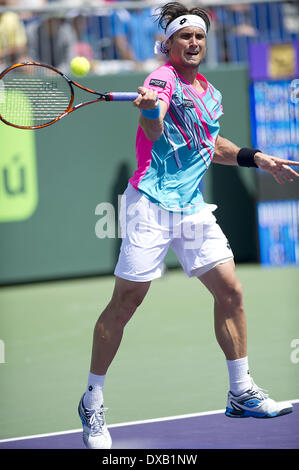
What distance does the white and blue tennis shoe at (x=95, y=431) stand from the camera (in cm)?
410

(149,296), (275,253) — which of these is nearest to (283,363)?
(149,296)

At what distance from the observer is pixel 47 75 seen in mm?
8531

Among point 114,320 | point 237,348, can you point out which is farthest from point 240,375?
point 114,320

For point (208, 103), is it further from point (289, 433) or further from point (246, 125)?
point (246, 125)

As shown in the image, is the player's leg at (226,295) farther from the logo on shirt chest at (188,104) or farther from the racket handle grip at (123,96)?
the racket handle grip at (123,96)

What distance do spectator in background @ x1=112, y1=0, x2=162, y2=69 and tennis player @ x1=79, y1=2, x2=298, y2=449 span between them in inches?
204

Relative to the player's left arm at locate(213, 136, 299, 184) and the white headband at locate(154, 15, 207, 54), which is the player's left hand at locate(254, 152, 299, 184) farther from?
the white headband at locate(154, 15, 207, 54)

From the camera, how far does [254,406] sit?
4398mm

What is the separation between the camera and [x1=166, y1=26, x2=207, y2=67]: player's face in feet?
13.9

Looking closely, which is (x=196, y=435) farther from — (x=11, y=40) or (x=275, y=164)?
(x=11, y=40)

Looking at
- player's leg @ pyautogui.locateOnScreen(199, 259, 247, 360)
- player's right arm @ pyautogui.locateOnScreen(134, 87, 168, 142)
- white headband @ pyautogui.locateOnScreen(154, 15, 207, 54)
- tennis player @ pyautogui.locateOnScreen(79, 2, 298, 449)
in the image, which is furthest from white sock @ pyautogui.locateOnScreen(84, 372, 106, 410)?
white headband @ pyautogui.locateOnScreen(154, 15, 207, 54)

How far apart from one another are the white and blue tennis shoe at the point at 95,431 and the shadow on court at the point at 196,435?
0.08 meters

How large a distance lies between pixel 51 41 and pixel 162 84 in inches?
213
